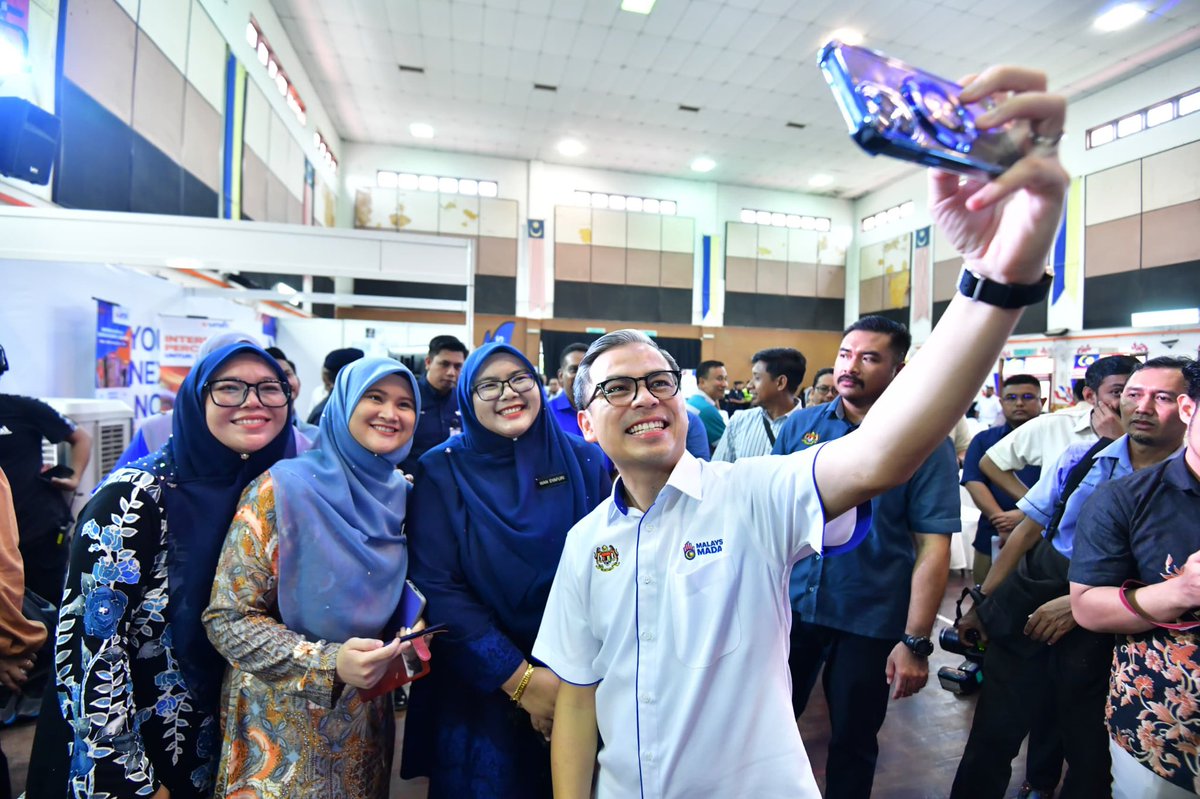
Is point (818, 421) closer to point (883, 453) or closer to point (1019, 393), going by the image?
point (883, 453)

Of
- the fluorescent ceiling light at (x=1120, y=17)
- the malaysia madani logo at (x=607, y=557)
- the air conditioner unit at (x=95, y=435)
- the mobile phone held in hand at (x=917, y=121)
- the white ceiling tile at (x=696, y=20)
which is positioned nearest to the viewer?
the mobile phone held in hand at (x=917, y=121)

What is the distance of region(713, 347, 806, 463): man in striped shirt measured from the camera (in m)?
2.97

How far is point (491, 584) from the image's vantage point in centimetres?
142

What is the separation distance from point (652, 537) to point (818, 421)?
1265 millimetres

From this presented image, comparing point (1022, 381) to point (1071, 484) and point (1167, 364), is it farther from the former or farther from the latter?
point (1071, 484)

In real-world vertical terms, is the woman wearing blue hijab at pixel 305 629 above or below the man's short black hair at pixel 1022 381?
below

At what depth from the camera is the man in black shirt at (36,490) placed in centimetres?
257

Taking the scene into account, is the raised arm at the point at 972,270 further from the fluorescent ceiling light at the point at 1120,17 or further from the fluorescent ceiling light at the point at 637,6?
the fluorescent ceiling light at the point at 1120,17

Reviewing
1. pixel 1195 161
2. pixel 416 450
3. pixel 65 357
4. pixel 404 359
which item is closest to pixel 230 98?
pixel 404 359

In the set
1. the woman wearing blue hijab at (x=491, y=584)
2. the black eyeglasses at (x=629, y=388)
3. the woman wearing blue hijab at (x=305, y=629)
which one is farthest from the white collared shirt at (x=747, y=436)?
the woman wearing blue hijab at (x=305, y=629)

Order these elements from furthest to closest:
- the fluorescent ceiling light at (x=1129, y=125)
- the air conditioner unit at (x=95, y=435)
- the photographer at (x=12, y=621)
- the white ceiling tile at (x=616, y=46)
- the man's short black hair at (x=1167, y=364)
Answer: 1. the fluorescent ceiling light at (x=1129, y=125)
2. the white ceiling tile at (x=616, y=46)
3. the air conditioner unit at (x=95, y=435)
4. the man's short black hair at (x=1167, y=364)
5. the photographer at (x=12, y=621)

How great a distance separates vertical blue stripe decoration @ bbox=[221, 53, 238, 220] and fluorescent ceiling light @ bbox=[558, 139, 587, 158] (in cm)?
607

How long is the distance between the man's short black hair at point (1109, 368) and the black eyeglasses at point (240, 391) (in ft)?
9.83

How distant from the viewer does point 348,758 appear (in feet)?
4.22
